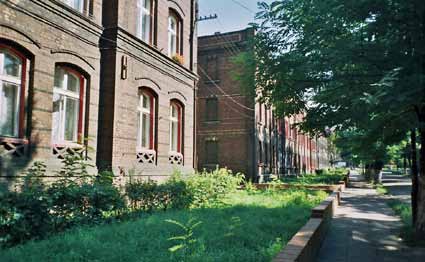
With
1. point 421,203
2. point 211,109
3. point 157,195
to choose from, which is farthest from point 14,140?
point 211,109

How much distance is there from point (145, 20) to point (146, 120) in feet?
12.5

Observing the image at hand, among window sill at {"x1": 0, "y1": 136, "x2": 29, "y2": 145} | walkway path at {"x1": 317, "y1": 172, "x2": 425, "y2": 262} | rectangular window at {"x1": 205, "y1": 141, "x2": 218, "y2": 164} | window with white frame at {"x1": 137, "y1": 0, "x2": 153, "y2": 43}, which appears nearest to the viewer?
walkway path at {"x1": 317, "y1": 172, "x2": 425, "y2": 262}

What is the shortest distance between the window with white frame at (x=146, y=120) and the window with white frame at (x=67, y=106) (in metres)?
2.72

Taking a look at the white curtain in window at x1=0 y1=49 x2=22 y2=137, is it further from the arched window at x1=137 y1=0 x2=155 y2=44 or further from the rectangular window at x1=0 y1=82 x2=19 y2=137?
the arched window at x1=137 y1=0 x2=155 y2=44

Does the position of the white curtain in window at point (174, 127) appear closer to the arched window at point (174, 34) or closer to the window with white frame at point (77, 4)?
the arched window at point (174, 34)

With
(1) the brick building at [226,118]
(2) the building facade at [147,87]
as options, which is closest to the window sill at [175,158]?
(2) the building facade at [147,87]

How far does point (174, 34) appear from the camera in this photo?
1619 centimetres

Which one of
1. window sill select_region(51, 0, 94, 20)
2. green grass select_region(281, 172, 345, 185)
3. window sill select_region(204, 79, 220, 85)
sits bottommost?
green grass select_region(281, 172, 345, 185)

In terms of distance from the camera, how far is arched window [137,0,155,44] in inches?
526

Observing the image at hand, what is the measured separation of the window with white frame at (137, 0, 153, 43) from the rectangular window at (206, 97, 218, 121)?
14734 millimetres

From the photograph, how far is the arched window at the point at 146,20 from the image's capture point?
43.9ft

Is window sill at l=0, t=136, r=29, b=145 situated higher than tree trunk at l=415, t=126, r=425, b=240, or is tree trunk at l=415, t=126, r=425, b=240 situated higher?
window sill at l=0, t=136, r=29, b=145

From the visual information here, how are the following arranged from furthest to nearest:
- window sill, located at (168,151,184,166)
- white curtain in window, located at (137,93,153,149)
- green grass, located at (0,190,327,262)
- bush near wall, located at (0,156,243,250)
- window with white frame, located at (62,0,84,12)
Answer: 1. window sill, located at (168,151,184,166)
2. white curtain in window, located at (137,93,153,149)
3. window with white frame, located at (62,0,84,12)
4. bush near wall, located at (0,156,243,250)
5. green grass, located at (0,190,327,262)

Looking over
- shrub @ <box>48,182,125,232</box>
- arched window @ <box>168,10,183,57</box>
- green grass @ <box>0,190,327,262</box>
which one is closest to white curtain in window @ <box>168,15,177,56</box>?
arched window @ <box>168,10,183,57</box>
